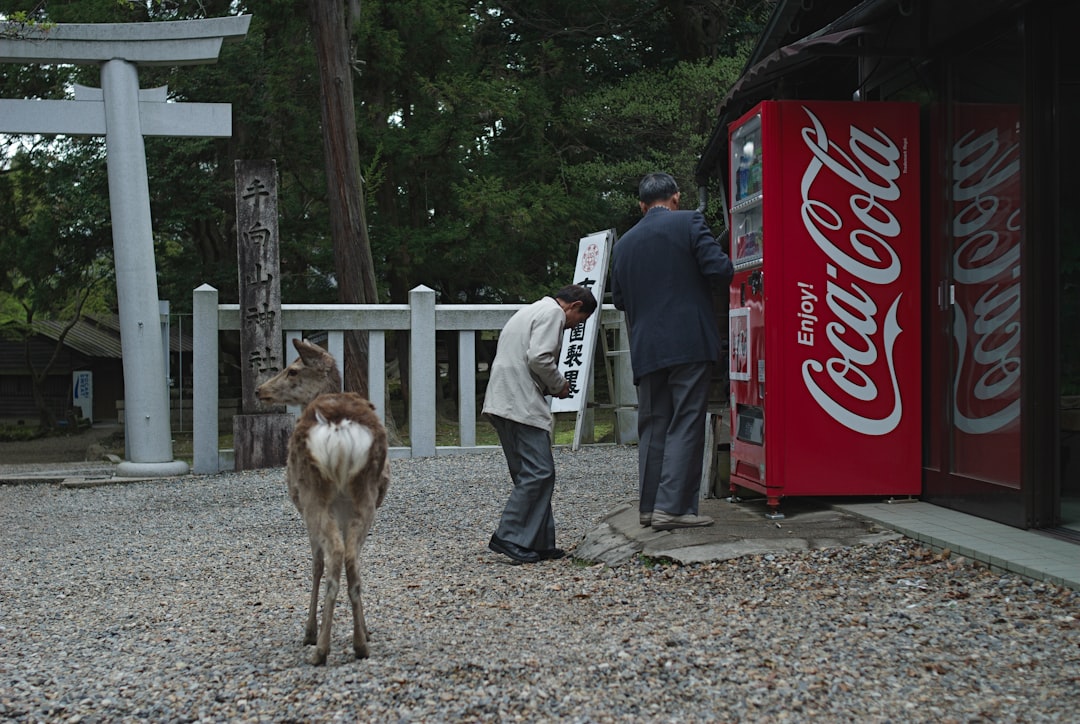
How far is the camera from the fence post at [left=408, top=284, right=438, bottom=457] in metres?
12.7

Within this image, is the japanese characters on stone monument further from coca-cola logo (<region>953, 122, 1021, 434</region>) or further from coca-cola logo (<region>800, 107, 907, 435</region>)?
A: coca-cola logo (<region>953, 122, 1021, 434</region>)

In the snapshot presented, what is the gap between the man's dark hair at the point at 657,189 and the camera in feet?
21.3

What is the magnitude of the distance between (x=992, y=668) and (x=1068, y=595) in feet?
3.14

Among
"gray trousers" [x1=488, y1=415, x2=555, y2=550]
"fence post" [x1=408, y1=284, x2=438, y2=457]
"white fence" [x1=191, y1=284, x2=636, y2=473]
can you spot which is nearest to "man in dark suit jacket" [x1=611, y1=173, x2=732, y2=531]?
"gray trousers" [x1=488, y1=415, x2=555, y2=550]

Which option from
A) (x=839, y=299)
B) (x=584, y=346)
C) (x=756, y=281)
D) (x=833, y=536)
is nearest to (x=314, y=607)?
(x=833, y=536)

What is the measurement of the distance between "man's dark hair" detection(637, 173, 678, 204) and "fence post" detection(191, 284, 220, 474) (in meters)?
7.12

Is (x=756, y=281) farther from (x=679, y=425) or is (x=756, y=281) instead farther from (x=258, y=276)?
(x=258, y=276)

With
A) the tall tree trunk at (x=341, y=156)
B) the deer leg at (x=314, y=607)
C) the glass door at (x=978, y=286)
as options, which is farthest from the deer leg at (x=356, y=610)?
the tall tree trunk at (x=341, y=156)

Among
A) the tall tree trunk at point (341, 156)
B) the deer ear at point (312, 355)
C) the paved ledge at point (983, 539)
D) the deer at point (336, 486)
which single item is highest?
the tall tree trunk at point (341, 156)

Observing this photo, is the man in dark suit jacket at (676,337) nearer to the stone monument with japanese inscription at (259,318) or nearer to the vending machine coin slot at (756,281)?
the vending machine coin slot at (756,281)

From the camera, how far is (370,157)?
21.3 metres

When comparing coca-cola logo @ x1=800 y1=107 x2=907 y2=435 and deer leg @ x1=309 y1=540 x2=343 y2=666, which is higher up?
coca-cola logo @ x1=800 y1=107 x2=907 y2=435

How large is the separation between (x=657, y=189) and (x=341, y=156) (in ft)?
31.3

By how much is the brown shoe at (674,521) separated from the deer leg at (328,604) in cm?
235
